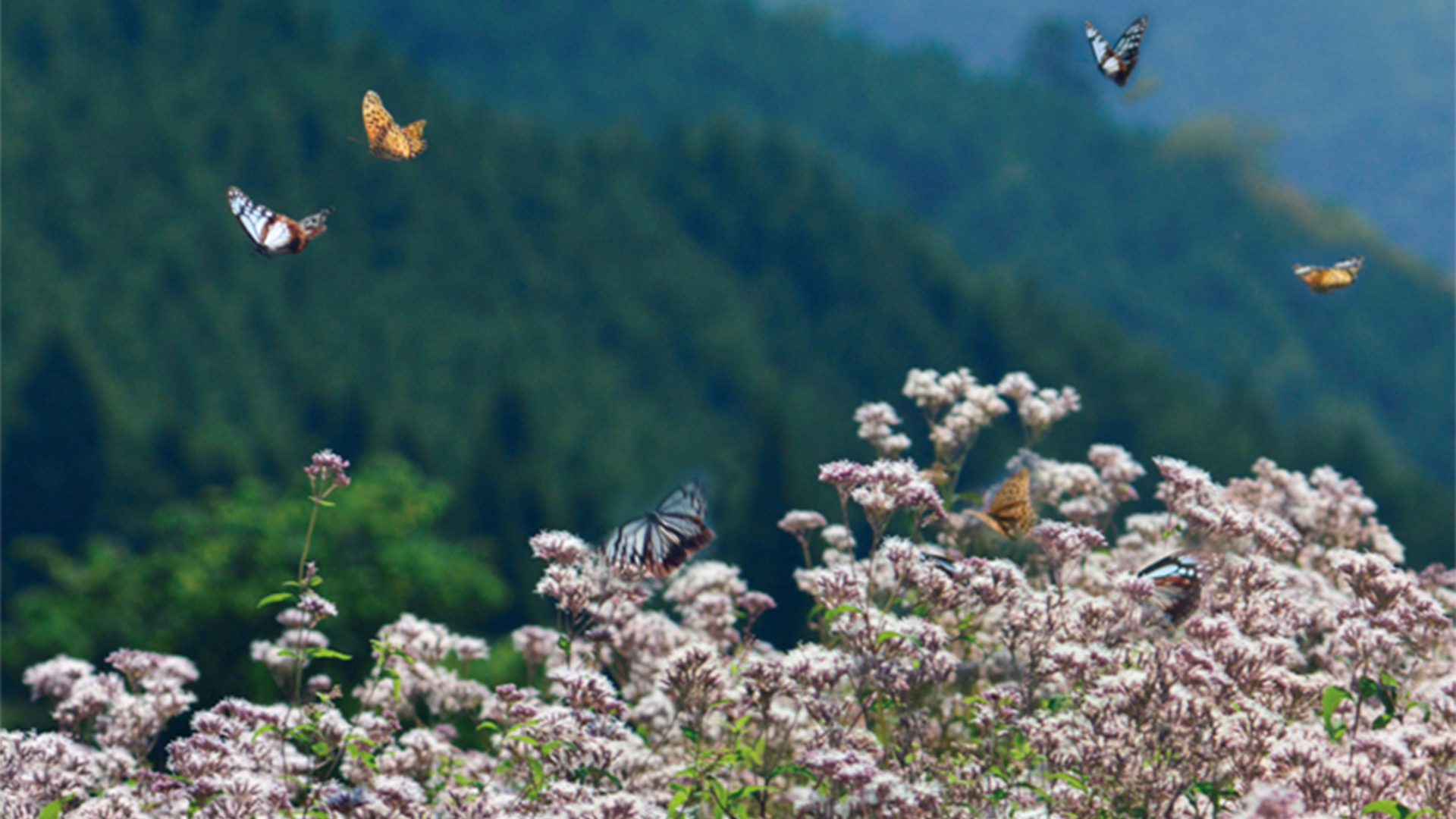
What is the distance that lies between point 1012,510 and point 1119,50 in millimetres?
2893

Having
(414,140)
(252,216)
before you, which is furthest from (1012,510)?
(252,216)

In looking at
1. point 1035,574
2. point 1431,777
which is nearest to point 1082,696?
point 1431,777

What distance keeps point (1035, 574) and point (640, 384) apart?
446 feet

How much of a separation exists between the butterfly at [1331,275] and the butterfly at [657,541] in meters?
4.03

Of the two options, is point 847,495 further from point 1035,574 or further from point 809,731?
point 1035,574

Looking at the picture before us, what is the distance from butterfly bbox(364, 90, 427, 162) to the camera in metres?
6.84

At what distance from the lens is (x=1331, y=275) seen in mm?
7629

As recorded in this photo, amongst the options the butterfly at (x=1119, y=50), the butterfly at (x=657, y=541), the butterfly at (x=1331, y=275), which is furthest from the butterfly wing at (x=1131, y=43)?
the butterfly at (x=657, y=541)

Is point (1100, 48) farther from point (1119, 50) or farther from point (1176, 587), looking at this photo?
point (1176, 587)

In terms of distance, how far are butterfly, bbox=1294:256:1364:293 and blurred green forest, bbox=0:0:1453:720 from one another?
24921 millimetres

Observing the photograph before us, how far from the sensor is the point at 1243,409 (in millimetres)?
108500

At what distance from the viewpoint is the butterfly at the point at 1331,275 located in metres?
7.56

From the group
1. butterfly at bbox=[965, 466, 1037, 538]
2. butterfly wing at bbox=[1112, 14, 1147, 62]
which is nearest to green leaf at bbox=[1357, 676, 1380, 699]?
butterfly at bbox=[965, 466, 1037, 538]

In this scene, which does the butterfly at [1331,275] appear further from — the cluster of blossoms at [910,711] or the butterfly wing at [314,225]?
the butterfly wing at [314,225]
